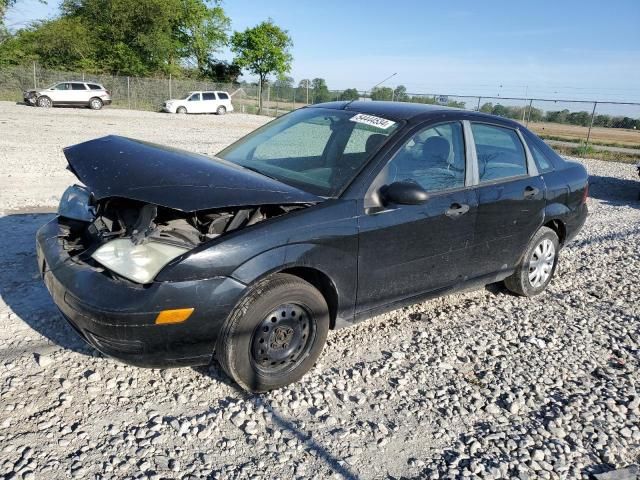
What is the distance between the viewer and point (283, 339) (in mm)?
3107

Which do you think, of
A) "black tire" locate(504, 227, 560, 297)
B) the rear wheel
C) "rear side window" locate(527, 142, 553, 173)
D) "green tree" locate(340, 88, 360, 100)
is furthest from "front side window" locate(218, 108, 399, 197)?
the rear wheel

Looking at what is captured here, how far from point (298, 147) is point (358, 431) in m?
2.21

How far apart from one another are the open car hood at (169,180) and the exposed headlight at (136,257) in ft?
0.89

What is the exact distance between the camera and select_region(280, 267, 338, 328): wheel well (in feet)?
10.3

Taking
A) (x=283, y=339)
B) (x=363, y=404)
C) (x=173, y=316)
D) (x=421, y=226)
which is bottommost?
(x=363, y=404)

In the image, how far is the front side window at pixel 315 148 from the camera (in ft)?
11.4

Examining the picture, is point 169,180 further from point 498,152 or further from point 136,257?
point 498,152

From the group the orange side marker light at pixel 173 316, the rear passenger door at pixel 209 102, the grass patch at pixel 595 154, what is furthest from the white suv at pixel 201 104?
the orange side marker light at pixel 173 316

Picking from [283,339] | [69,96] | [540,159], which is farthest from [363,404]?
[69,96]

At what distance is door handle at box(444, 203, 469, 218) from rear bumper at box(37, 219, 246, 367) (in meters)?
1.74

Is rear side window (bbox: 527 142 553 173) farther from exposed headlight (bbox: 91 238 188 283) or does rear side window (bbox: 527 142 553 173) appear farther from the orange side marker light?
the orange side marker light

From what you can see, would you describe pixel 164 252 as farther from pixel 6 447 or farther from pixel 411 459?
pixel 411 459

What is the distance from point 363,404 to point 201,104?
32.2 meters

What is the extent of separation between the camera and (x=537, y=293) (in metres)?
5.00
